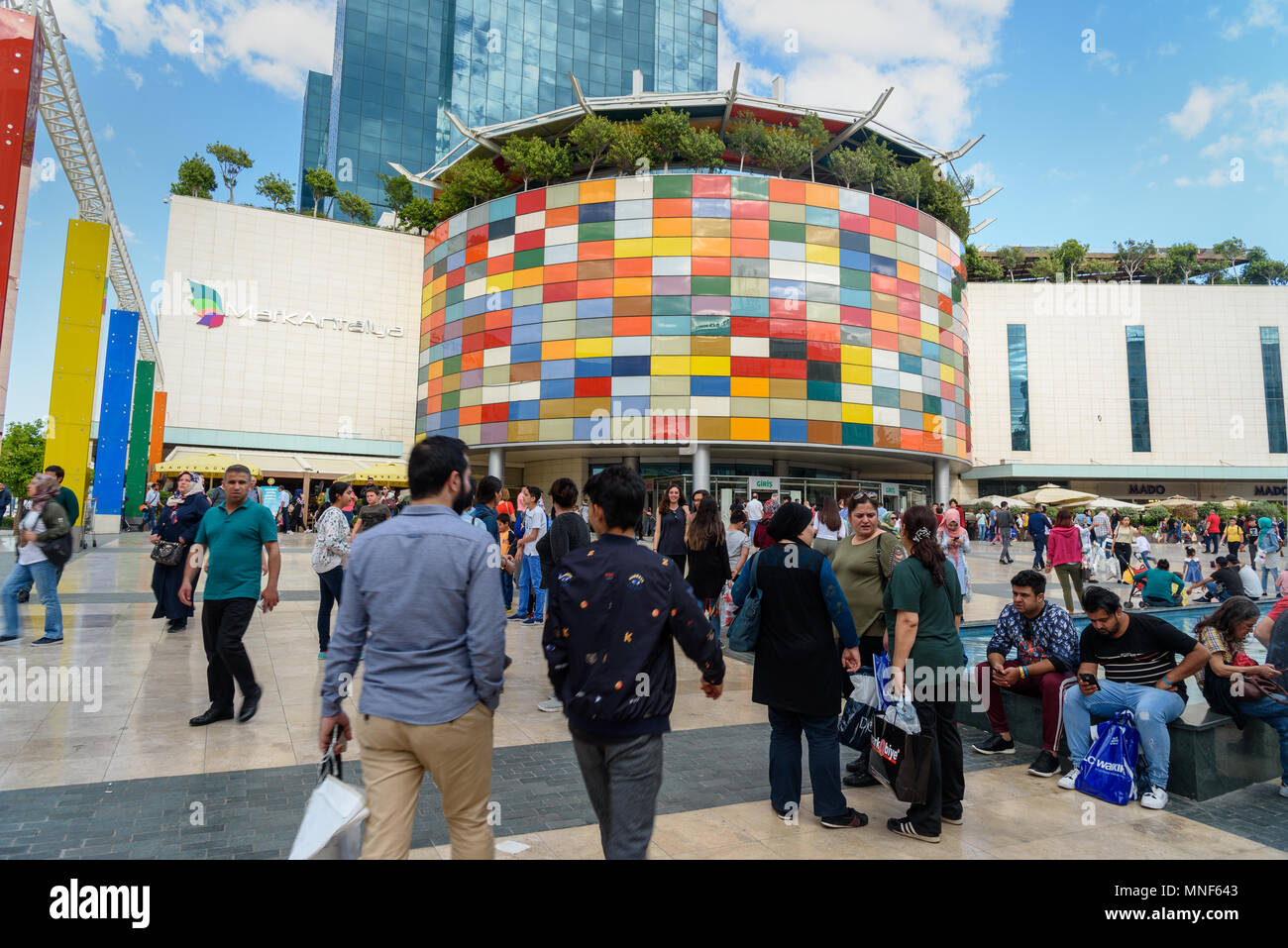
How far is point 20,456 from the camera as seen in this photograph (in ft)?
233

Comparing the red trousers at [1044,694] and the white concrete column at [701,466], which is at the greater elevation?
the white concrete column at [701,466]

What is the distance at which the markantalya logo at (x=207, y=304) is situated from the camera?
37719 mm

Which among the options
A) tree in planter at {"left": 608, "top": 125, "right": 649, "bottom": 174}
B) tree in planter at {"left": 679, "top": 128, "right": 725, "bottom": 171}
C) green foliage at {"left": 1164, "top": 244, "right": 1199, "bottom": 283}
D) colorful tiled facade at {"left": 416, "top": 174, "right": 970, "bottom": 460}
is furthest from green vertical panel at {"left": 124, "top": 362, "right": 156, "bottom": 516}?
green foliage at {"left": 1164, "top": 244, "right": 1199, "bottom": 283}

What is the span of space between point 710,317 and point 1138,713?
29742 millimetres

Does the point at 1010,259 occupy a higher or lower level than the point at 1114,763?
higher

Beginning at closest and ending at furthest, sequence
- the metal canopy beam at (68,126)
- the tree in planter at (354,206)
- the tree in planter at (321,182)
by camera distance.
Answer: the metal canopy beam at (68,126), the tree in planter at (321,182), the tree in planter at (354,206)

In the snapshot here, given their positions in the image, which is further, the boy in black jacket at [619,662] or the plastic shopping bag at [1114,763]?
the plastic shopping bag at [1114,763]

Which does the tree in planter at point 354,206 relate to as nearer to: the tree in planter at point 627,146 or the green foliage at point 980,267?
the tree in planter at point 627,146

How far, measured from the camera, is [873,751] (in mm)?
4164

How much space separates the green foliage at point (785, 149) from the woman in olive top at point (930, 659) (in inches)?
1380

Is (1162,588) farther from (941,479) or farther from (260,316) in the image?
(260,316)

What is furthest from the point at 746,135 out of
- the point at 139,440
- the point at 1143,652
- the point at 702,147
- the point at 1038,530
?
the point at 1143,652

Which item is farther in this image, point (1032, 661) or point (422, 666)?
point (1032, 661)

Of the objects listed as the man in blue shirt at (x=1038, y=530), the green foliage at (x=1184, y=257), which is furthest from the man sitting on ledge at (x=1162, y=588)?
the green foliage at (x=1184, y=257)
